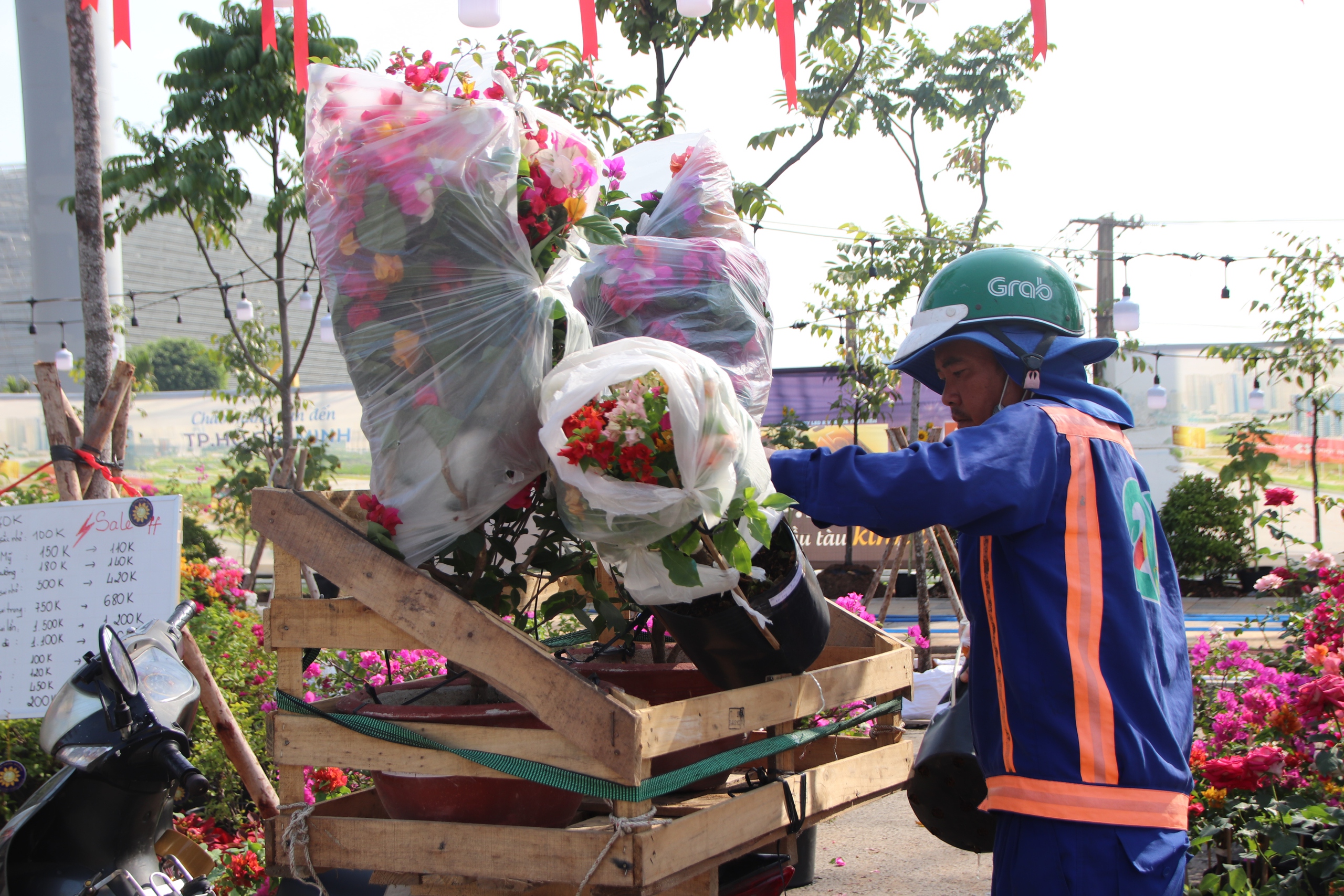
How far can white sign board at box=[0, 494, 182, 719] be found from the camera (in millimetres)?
2797

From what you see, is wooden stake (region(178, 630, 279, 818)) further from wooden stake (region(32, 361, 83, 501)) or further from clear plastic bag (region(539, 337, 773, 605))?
clear plastic bag (region(539, 337, 773, 605))

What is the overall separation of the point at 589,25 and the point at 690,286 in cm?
150

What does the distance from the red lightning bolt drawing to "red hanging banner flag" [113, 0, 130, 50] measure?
185 centimetres

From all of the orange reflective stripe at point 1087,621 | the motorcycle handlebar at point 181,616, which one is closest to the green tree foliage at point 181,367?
the motorcycle handlebar at point 181,616

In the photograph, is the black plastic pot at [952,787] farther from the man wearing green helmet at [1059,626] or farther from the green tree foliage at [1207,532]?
the green tree foliage at [1207,532]

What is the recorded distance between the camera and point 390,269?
1.86 metres

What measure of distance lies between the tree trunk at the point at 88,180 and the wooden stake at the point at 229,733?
1223mm

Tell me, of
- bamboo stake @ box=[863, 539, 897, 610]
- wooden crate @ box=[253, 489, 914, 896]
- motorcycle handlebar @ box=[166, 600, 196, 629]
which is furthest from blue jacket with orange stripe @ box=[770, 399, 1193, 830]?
bamboo stake @ box=[863, 539, 897, 610]

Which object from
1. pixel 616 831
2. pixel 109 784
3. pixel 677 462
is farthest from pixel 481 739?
pixel 109 784

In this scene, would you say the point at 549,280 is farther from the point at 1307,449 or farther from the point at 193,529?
the point at 1307,449

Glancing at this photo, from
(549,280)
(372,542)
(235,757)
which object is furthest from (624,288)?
(235,757)

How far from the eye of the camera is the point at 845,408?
893 cm

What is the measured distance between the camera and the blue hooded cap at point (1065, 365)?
209 cm

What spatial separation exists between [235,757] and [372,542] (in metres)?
1.57
